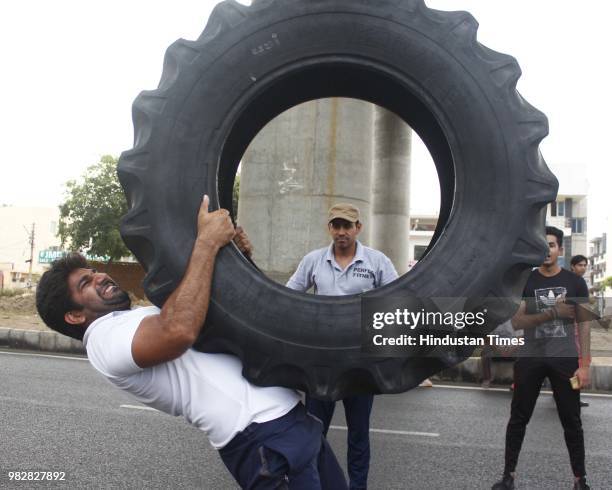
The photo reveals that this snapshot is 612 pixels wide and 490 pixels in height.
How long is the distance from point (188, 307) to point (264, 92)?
738mm

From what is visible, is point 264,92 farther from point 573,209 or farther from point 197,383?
point 573,209

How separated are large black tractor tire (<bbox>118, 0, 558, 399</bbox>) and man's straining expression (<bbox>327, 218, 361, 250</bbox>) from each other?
4.81ft

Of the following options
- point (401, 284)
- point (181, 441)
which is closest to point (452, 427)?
point (181, 441)

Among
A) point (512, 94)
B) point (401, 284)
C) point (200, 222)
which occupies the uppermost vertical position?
point (512, 94)

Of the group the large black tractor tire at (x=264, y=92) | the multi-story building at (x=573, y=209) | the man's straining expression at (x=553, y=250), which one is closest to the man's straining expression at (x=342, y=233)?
the man's straining expression at (x=553, y=250)

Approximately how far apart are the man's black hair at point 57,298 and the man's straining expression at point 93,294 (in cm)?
2

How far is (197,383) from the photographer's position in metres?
2.07

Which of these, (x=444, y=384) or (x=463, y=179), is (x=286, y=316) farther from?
(x=444, y=384)

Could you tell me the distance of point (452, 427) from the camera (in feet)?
19.4

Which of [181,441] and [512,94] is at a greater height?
[512,94]

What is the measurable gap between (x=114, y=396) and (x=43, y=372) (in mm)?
2061

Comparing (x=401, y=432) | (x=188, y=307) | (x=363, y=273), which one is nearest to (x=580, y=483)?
(x=363, y=273)

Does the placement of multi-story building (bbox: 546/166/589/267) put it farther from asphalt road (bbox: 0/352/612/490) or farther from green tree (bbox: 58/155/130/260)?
asphalt road (bbox: 0/352/612/490)

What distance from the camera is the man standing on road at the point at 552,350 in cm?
397
